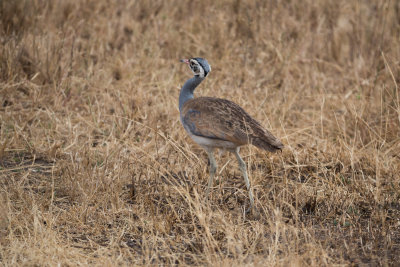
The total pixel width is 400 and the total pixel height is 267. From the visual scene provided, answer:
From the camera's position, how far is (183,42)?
8.15 m

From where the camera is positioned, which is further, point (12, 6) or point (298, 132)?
point (12, 6)

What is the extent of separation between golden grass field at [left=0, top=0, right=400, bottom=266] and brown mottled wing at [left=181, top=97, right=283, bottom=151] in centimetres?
40

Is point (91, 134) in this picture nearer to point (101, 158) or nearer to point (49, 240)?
point (101, 158)

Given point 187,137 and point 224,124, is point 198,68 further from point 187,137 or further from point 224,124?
point 187,137

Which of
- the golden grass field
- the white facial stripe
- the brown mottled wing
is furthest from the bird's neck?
the golden grass field

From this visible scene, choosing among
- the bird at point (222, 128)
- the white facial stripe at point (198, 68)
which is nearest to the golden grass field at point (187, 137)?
the bird at point (222, 128)

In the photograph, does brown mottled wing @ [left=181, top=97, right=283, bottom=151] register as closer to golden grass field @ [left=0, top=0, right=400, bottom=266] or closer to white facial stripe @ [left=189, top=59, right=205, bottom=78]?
white facial stripe @ [left=189, top=59, right=205, bottom=78]

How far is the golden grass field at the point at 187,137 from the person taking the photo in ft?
13.7

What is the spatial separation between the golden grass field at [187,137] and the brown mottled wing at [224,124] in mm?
405

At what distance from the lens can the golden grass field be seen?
4.16 meters

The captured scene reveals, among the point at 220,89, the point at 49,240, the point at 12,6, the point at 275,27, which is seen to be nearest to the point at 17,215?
the point at 49,240

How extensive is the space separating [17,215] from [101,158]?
142 cm

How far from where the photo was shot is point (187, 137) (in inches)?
242

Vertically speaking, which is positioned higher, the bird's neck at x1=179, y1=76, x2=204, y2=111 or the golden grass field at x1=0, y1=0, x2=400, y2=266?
the bird's neck at x1=179, y1=76, x2=204, y2=111
